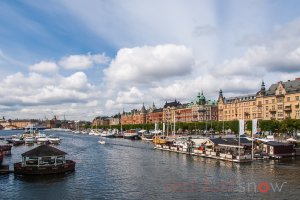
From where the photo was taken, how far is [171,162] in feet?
284

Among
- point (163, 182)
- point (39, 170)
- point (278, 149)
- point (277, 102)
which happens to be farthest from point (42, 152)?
point (277, 102)

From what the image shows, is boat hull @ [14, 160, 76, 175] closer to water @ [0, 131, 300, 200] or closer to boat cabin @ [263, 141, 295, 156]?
water @ [0, 131, 300, 200]

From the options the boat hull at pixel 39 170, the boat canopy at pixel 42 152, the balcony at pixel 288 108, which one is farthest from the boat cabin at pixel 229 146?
the balcony at pixel 288 108

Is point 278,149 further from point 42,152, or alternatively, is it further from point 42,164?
point 42,152

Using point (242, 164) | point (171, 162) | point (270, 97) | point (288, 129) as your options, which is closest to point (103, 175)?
point (171, 162)

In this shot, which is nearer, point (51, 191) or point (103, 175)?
point (51, 191)

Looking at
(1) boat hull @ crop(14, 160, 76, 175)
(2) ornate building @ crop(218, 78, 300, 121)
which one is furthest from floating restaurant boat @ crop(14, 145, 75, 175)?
(2) ornate building @ crop(218, 78, 300, 121)

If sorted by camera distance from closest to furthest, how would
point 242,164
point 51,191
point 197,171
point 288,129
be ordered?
point 51,191 → point 197,171 → point 242,164 → point 288,129

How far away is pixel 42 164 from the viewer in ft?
222

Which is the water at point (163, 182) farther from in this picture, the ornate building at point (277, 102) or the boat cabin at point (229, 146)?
the ornate building at point (277, 102)

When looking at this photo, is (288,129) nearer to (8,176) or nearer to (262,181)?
(262,181)

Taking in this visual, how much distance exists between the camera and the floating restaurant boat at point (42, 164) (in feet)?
214

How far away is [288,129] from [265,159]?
55.8 metres

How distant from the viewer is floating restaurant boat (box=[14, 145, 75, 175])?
6519cm
